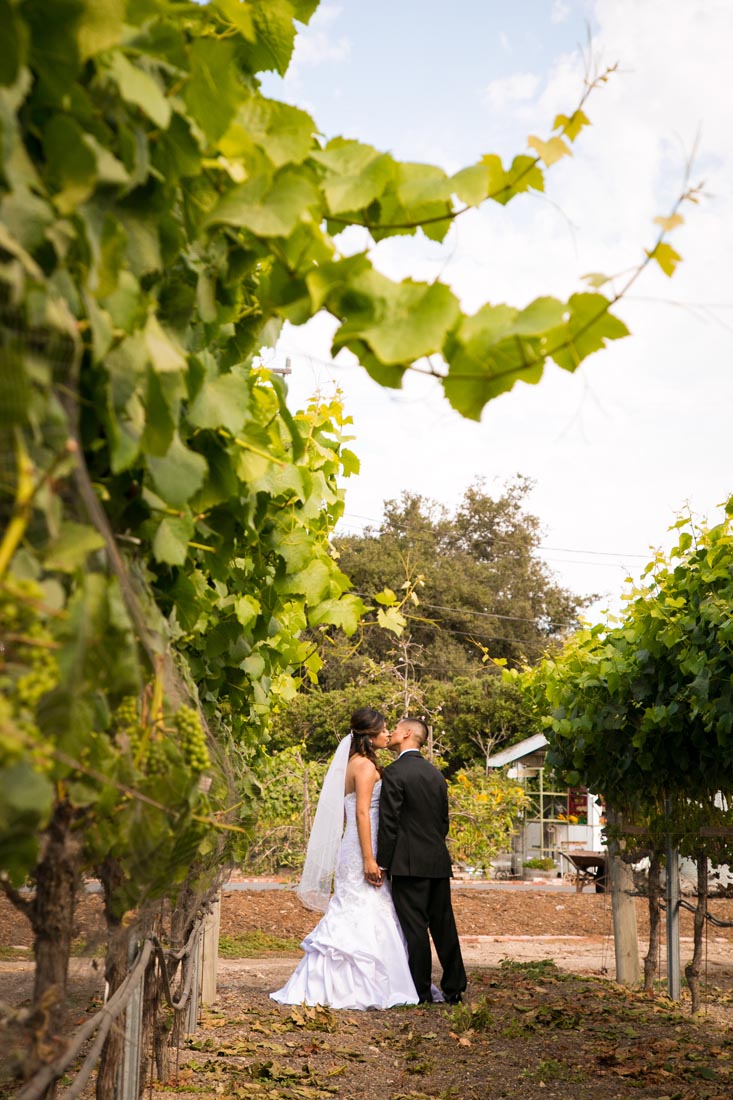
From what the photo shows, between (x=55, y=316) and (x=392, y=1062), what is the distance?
19.3ft

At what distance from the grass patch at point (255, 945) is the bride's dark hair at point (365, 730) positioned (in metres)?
3.61

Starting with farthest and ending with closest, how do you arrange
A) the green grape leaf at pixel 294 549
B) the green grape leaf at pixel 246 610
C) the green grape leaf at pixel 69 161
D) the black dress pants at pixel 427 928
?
the black dress pants at pixel 427 928 → the green grape leaf at pixel 294 549 → the green grape leaf at pixel 246 610 → the green grape leaf at pixel 69 161

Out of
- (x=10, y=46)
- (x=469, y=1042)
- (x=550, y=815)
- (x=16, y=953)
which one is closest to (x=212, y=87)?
(x=10, y=46)

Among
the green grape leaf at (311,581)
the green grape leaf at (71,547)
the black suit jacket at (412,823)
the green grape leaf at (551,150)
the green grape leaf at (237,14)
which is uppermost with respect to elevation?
the green grape leaf at (237,14)

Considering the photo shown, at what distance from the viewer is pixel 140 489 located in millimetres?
1643

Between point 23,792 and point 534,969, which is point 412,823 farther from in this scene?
point 23,792

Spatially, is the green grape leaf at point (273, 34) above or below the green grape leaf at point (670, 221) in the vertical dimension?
above

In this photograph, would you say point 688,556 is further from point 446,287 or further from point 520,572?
point 520,572

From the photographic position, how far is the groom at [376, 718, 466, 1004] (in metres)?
8.19

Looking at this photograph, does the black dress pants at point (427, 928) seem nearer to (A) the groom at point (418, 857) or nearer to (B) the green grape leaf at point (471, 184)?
(A) the groom at point (418, 857)

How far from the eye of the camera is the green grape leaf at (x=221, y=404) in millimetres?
1691

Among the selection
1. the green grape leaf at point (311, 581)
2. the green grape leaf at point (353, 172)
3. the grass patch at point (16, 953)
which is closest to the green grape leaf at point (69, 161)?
the green grape leaf at point (353, 172)

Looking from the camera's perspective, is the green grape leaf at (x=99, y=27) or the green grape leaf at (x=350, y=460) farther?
the green grape leaf at (x=350, y=460)

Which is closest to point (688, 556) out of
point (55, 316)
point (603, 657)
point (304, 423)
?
point (603, 657)
